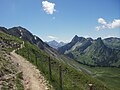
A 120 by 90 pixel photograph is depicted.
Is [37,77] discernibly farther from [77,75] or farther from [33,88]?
[77,75]

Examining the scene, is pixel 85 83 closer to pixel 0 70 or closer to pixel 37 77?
pixel 37 77

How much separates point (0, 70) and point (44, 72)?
31.8 feet

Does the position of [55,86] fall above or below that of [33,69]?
below

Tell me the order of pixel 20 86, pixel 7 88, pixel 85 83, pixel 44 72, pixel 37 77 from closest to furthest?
pixel 7 88 → pixel 20 86 → pixel 37 77 → pixel 44 72 → pixel 85 83

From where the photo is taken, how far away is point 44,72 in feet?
139

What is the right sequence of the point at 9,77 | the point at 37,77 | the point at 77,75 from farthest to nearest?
the point at 77,75 → the point at 37,77 → the point at 9,77

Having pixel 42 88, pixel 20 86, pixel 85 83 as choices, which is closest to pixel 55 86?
pixel 42 88

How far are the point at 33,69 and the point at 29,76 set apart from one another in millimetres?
5930

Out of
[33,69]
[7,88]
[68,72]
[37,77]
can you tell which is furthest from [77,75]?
[7,88]

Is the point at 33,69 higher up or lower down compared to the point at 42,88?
higher up

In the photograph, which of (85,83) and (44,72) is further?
(85,83)

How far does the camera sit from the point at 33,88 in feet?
105

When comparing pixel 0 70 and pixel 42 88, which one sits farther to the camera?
pixel 0 70

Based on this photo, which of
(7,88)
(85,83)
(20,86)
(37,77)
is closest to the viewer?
(7,88)
